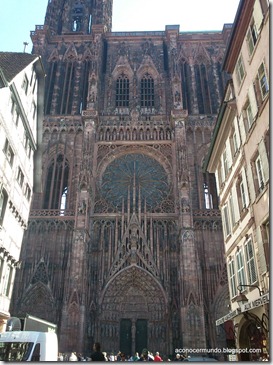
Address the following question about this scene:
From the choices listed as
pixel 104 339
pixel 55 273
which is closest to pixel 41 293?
pixel 55 273

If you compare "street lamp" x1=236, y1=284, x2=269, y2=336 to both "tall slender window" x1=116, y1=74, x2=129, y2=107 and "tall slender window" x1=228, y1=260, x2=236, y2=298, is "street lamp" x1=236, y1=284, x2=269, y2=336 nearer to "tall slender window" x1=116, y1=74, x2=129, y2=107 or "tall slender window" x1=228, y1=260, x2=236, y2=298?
"tall slender window" x1=228, y1=260, x2=236, y2=298

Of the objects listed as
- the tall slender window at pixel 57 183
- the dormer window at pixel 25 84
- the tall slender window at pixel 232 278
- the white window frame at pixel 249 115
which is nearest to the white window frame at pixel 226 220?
→ the tall slender window at pixel 232 278

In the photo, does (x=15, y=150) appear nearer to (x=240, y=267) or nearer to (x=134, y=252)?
(x=240, y=267)

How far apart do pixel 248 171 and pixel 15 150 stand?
10.8m

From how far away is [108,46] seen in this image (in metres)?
42.3

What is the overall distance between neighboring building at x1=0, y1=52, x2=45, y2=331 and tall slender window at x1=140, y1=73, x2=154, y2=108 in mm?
16443

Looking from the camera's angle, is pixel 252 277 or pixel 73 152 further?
pixel 73 152

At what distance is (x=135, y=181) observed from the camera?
32781 millimetres

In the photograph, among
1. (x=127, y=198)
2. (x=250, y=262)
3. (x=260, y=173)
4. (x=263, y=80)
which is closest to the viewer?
(x=263, y=80)

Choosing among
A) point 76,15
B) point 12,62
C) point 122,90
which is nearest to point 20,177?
point 12,62

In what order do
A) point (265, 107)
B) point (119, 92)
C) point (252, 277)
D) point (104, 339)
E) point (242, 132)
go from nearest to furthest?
point (265, 107), point (252, 277), point (242, 132), point (104, 339), point (119, 92)

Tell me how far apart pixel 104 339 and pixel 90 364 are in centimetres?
2206

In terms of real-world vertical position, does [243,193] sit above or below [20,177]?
below

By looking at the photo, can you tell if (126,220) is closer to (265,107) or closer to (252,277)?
(252,277)
